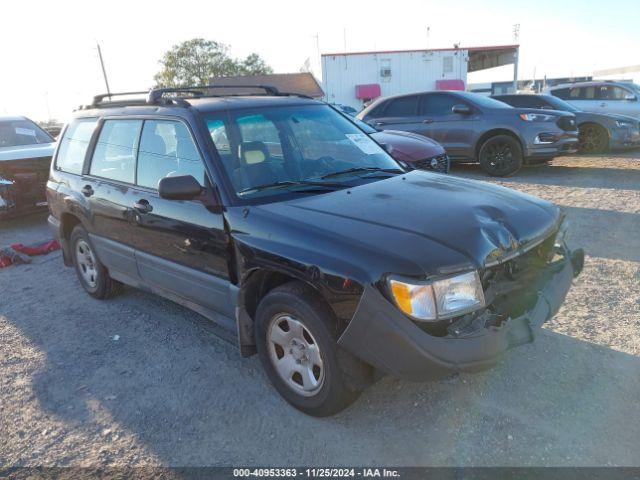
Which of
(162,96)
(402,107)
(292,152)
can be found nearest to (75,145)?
(162,96)

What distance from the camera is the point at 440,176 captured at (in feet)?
12.2

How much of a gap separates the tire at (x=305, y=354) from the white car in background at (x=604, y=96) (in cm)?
1314

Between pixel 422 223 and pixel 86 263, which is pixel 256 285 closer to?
pixel 422 223

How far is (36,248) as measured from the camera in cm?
673

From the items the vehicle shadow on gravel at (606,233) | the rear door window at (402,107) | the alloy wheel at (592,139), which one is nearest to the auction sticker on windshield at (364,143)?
the vehicle shadow on gravel at (606,233)

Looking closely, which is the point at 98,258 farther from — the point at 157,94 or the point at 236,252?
the point at 236,252

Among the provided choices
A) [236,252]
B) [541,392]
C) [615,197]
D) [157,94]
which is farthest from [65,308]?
[615,197]

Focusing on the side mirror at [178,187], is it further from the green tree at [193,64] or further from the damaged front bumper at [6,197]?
the green tree at [193,64]

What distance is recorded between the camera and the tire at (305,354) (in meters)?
2.57

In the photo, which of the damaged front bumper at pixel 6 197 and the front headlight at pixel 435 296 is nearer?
the front headlight at pixel 435 296

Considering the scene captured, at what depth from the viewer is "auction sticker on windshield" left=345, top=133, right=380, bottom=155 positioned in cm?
388

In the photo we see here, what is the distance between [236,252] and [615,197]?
21.8ft

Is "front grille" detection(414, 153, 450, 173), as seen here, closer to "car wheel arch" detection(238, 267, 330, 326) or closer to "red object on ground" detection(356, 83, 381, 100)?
"car wheel arch" detection(238, 267, 330, 326)

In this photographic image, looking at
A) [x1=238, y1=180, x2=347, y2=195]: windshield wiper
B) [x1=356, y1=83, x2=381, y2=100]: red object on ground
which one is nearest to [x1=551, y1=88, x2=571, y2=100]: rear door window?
[x1=238, y1=180, x2=347, y2=195]: windshield wiper
